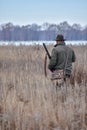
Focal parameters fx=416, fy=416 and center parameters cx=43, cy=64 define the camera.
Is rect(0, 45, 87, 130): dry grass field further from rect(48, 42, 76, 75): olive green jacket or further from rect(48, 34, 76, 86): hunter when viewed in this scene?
rect(48, 42, 76, 75): olive green jacket

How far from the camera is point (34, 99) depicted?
7.61 meters

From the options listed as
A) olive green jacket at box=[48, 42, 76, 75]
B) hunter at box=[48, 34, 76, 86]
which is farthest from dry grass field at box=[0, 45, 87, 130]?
olive green jacket at box=[48, 42, 76, 75]

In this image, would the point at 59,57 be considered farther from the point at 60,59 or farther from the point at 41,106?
the point at 41,106

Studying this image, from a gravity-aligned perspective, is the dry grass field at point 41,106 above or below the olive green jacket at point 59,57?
below

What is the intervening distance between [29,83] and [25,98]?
1.46 m

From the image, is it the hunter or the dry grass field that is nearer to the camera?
the dry grass field

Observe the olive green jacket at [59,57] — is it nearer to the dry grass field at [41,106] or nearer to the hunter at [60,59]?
the hunter at [60,59]

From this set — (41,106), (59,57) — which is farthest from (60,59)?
(41,106)

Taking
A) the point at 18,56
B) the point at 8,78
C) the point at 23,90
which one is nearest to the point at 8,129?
the point at 23,90

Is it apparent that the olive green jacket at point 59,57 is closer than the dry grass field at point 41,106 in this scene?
No

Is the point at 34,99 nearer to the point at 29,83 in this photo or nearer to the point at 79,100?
the point at 79,100

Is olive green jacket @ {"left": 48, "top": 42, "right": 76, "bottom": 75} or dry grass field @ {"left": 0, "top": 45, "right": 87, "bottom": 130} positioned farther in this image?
olive green jacket @ {"left": 48, "top": 42, "right": 76, "bottom": 75}

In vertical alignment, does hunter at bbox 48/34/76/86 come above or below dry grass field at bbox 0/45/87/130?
above

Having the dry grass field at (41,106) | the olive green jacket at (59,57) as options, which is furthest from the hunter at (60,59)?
the dry grass field at (41,106)
